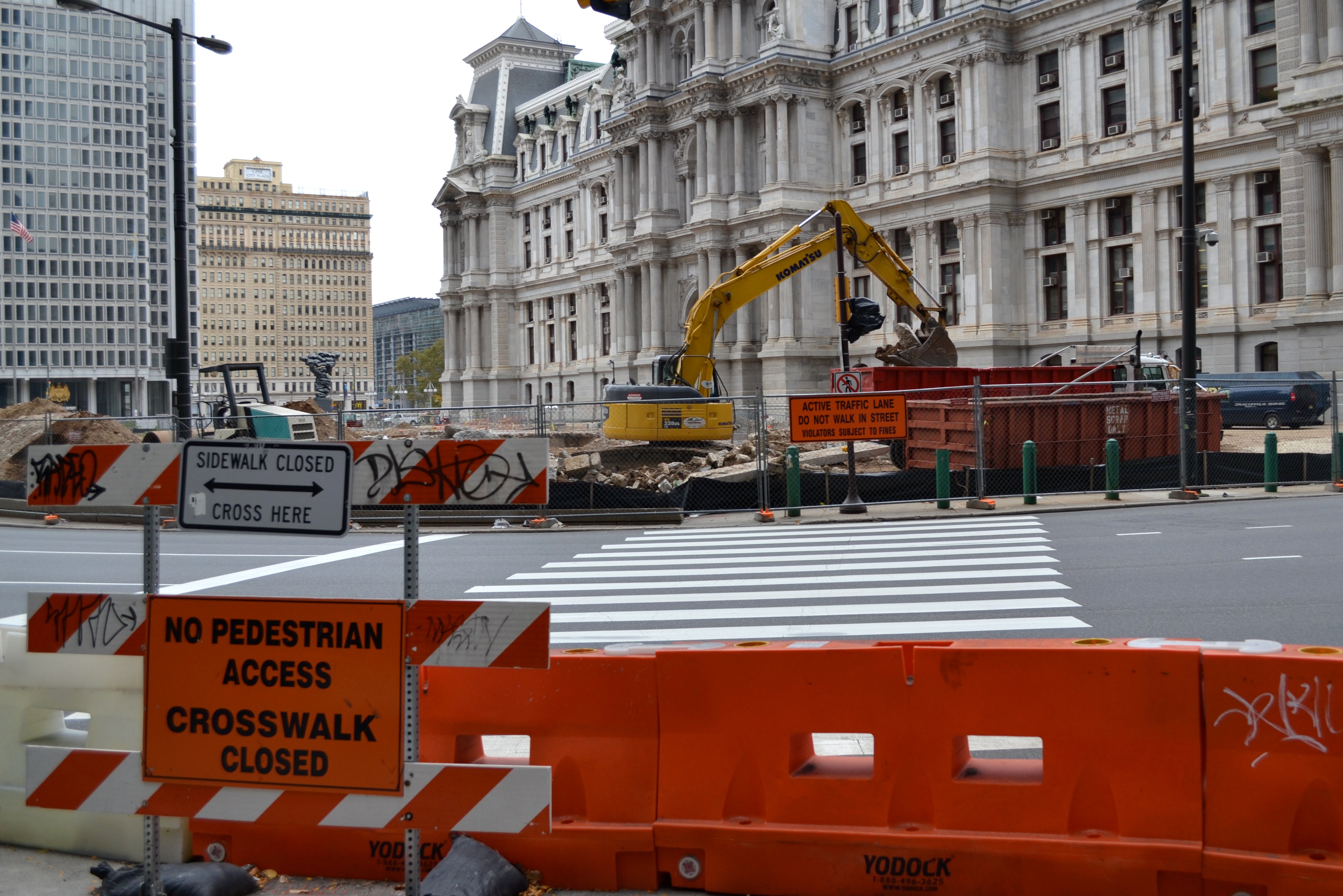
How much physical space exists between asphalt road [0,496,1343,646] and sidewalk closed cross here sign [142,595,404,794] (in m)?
5.54

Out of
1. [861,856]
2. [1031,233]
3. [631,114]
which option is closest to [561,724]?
[861,856]

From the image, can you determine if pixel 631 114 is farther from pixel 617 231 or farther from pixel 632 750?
pixel 632 750

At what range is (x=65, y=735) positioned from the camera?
5.82 meters

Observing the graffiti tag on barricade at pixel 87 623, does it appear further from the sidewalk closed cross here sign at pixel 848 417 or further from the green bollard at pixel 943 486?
the green bollard at pixel 943 486


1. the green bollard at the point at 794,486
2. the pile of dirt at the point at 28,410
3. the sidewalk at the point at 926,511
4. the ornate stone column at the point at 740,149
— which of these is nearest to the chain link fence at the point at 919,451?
the green bollard at the point at 794,486

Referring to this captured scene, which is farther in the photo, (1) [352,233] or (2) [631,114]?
(1) [352,233]

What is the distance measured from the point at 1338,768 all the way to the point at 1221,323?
41.7 meters

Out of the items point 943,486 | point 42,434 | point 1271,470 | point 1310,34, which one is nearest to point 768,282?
point 943,486

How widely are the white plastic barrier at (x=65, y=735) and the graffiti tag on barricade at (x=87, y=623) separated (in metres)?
0.37

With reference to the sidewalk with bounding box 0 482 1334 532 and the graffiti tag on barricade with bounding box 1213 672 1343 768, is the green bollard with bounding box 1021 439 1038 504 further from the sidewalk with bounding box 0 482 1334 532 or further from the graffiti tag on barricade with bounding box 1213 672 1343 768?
the graffiti tag on barricade with bounding box 1213 672 1343 768

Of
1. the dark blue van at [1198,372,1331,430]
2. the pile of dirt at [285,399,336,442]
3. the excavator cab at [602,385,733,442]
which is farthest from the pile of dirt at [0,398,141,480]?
the dark blue van at [1198,372,1331,430]

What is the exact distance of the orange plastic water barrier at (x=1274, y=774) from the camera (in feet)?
14.4

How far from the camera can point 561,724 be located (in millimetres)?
5172

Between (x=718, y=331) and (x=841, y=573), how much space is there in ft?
54.4
